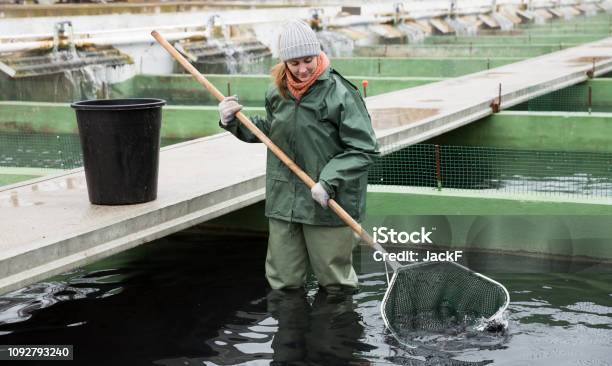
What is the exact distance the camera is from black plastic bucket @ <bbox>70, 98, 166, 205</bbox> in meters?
6.01

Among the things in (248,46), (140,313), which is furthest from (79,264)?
(248,46)

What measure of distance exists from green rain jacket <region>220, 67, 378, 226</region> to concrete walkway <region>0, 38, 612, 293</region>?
89 centimetres

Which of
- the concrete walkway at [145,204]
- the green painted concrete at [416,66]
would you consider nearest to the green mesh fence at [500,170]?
the concrete walkway at [145,204]

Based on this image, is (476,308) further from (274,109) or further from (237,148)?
(237,148)

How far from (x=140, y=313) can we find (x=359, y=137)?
7.08 ft

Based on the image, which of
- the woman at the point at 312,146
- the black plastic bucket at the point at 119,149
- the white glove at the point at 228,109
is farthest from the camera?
the black plastic bucket at the point at 119,149

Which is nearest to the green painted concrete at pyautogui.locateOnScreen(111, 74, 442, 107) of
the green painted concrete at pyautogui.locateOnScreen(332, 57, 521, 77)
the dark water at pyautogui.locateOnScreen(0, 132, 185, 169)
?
the green painted concrete at pyautogui.locateOnScreen(332, 57, 521, 77)

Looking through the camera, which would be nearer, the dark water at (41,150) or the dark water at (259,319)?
the dark water at (259,319)

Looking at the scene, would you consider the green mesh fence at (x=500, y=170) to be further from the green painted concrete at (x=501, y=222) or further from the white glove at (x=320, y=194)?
the white glove at (x=320, y=194)

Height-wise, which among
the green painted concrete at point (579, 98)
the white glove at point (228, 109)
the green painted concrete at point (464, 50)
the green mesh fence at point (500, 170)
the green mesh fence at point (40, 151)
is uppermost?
the green painted concrete at point (464, 50)

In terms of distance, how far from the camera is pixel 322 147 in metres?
5.50

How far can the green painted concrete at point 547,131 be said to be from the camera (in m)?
11.5

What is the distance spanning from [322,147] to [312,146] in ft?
0.19

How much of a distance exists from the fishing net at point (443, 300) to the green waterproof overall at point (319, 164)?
17.0 inches
